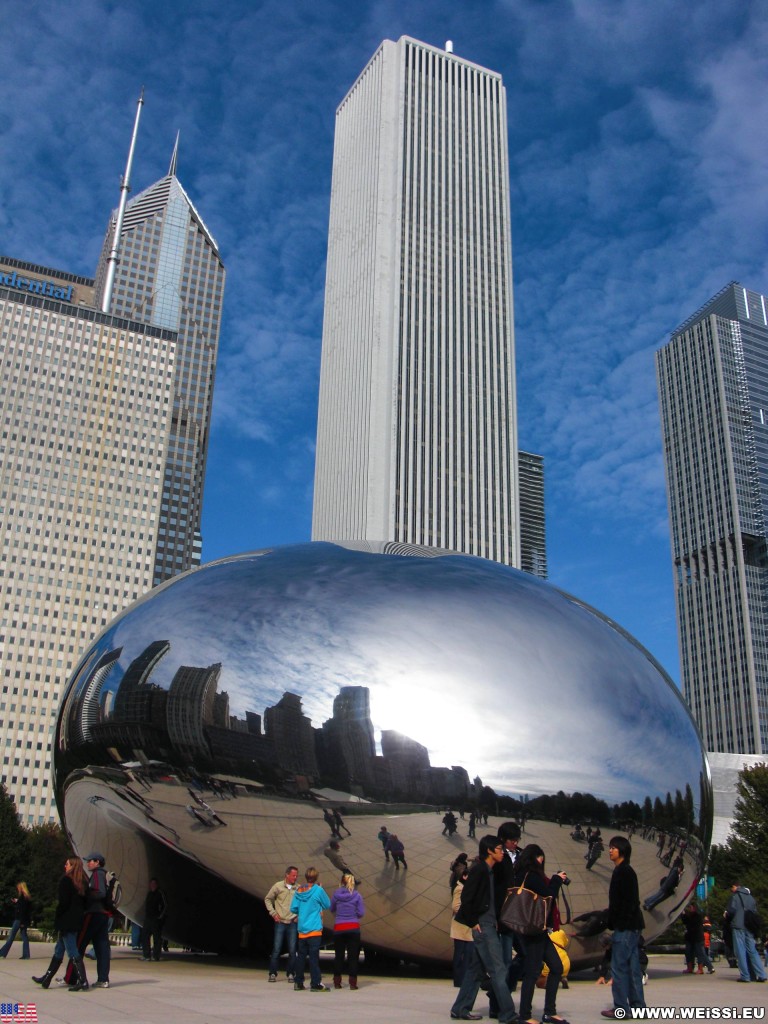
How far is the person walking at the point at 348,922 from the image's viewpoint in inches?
379

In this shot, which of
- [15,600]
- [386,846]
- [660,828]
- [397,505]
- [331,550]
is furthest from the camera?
[15,600]

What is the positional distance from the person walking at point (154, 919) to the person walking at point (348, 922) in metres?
2.98

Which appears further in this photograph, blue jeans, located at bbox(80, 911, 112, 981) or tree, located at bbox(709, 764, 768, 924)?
tree, located at bbox(709, 764, 768, 924)

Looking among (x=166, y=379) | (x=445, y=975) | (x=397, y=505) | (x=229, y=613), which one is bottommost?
(x=445, y=975)

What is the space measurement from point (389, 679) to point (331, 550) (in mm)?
2426

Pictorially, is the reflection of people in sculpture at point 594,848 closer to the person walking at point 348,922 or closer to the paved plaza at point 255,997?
the paved plaza at point 255,997

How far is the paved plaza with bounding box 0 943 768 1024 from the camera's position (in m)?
7.09

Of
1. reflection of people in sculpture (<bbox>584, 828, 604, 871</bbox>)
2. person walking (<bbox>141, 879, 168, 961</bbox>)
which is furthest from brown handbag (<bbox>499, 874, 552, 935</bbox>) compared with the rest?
person walking (<bbox>141, 879, 168, 961</bbox>)

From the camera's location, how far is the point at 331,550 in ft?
39.3

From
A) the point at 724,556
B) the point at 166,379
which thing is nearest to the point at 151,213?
the point at 166,379

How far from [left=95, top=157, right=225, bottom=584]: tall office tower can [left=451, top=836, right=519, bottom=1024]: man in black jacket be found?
16213cm

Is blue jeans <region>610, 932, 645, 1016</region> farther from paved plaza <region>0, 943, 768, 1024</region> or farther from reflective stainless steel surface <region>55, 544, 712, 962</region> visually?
reflective stainless steel surface <region>55, 544, 712, 962</region>

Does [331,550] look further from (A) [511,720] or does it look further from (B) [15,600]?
(B) [15,600]

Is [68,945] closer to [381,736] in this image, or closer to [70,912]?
[70,912]
